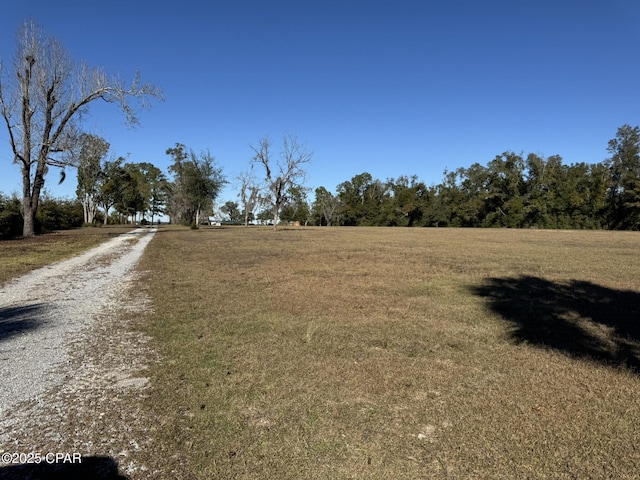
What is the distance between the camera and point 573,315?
6438 millimetres

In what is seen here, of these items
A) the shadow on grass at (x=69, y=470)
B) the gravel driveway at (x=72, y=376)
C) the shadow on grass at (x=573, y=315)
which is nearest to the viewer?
the shadow on grass at (x=69, y=470)

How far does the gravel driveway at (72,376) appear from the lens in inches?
104

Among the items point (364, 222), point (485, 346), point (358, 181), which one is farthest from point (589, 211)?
point (485, 346)

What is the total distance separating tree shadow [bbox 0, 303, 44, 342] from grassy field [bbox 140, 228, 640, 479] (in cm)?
160

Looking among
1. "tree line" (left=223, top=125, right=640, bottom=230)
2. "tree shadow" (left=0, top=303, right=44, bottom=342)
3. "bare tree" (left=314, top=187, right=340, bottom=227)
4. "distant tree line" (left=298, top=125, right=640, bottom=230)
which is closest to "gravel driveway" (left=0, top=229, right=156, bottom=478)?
"tree shadow" (left=0, top=303, right=44, bottom=342)

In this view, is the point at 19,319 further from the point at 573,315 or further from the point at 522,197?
the point at 522,197

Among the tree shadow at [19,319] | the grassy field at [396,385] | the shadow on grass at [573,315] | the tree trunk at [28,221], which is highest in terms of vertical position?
the tree trunk at [28,221]

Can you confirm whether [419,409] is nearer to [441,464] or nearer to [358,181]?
[441,464]

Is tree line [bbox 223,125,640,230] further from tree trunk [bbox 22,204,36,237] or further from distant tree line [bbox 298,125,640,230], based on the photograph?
tree trunk [bbox 22,204,36,237]

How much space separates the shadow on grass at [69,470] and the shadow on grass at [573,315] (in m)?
4.76

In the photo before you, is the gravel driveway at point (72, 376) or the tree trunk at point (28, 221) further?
the tree trunk at point (28, 221)

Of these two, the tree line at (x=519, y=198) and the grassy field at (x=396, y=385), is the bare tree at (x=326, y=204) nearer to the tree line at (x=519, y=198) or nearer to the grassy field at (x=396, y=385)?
the tree line at (x=519, y=198)

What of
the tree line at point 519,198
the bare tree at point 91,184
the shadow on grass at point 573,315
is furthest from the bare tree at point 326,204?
the shadow on grass at point 573,315

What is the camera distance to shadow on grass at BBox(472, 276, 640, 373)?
4.73 meters
